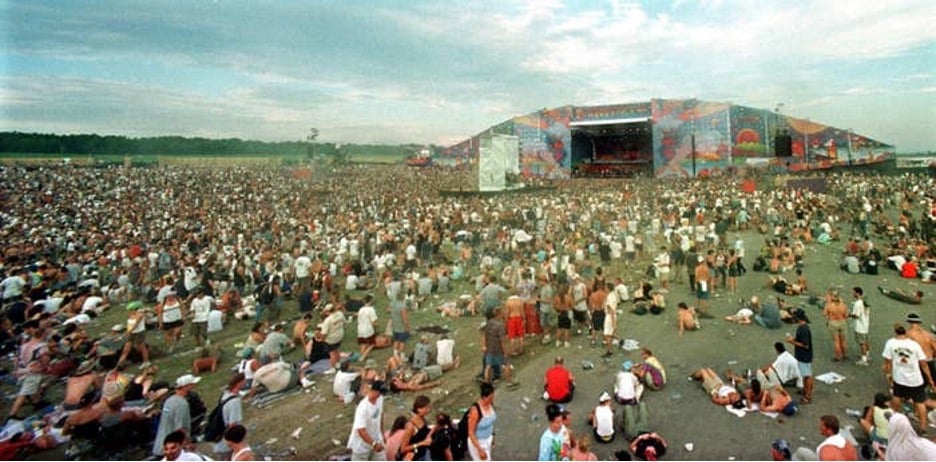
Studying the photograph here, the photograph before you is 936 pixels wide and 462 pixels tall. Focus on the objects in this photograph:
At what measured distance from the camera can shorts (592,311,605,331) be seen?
864 centimetres

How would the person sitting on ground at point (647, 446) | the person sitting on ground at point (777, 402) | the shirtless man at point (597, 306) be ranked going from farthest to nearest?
the shirtless man at point (597, 306) → the person sitting on ground at point (777, 402) → the person sitting on ground at point (647, 446)

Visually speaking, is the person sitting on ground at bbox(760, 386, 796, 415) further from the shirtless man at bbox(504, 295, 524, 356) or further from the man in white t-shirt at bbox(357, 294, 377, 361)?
the man in white t-shirt at bbox(357, 294, 377, 361)

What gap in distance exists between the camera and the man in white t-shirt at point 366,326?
8141mm

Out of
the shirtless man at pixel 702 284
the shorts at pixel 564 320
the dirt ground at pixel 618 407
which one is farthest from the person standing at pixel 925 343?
the shorts at pixel 564 320

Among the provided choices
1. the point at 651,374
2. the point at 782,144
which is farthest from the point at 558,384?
the point at 782,144

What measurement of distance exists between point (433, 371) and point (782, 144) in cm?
3810

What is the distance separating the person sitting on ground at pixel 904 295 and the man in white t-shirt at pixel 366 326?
11.4 metres

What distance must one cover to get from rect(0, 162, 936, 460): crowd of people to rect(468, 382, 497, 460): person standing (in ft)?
0.07

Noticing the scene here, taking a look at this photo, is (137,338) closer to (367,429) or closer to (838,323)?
(367,429)

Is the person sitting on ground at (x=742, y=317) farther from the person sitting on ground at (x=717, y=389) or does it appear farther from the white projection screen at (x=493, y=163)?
the white projection screen at (x=493, y=163)

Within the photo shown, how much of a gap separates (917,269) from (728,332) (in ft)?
24.4

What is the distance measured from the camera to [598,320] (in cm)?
870

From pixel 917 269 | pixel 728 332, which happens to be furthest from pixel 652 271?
pixel 917 269

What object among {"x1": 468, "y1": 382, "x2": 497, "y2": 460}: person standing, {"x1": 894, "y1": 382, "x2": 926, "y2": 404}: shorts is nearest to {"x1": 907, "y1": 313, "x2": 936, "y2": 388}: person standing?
{"x1": 894, "y1": 382, "x2": 926, "y2": 404}: shorts
